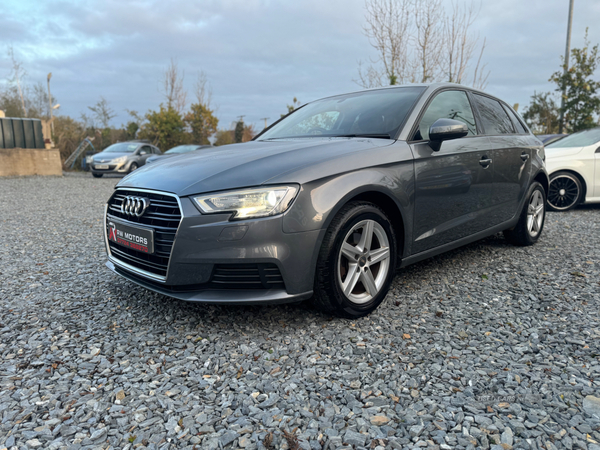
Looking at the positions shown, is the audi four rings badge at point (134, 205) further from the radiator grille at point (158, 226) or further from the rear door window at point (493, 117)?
the rear door window at point (493, 117)

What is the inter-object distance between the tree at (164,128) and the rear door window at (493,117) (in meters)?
26.8

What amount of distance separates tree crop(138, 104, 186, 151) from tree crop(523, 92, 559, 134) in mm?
21144

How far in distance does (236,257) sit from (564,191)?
285 inches

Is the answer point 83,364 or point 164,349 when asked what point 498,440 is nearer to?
point 164,349

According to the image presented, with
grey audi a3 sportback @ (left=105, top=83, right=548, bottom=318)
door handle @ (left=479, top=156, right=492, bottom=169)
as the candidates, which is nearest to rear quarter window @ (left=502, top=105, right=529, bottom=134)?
grey audi a3 sportback @ (left=105, top=83, right=548, bottom=318)

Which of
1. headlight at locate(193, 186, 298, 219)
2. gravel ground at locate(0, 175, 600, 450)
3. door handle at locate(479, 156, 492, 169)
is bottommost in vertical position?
gravel ground at locate(0, 175, 600, 450)

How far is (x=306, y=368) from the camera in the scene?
7.42ft

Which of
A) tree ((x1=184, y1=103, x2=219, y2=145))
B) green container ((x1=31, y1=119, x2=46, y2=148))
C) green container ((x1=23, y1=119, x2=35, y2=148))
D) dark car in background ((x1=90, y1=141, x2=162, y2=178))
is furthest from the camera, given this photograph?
Result: tree ((x1=184, y1=103, x2=219, y2=145))

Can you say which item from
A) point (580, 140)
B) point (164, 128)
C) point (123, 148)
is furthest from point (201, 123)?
point (580, 140)

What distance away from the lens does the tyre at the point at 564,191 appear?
7.45m

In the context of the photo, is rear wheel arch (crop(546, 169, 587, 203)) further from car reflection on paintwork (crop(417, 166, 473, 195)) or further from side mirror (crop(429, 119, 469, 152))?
side mirror (crop(429, 119, 469, 152))

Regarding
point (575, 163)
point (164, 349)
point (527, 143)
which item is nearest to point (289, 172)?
point (164, 349)

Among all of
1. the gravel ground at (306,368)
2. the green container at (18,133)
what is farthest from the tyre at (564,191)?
the green container at (18,133)

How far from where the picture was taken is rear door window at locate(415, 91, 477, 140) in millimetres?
3303
